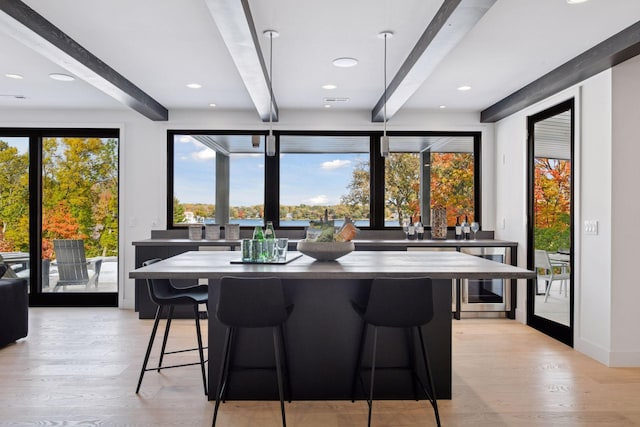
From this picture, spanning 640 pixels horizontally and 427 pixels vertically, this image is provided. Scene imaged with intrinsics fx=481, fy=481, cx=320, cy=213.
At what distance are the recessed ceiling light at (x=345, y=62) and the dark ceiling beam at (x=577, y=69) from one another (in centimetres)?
177

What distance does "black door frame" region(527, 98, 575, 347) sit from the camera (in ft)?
14.1

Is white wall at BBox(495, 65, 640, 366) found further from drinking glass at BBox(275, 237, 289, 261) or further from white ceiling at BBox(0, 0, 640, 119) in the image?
drinking glass at BBox(275, 237, 289, 261)

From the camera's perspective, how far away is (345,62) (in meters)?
3.96

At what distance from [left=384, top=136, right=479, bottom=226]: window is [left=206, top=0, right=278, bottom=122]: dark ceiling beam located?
232cm

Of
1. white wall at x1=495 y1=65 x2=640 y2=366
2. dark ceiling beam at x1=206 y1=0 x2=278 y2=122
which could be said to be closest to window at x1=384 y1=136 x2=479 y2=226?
white wall at x1=495 y1=65 x2=640 y2=366

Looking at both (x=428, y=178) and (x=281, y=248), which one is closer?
(x=281, y=248)

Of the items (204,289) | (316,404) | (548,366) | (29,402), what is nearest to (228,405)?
(316,404)

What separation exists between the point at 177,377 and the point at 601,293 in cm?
332

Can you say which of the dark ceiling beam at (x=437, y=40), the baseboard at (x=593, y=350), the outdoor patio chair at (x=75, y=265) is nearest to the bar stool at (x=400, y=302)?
the dark ceiling beam at (x=437, y=40)

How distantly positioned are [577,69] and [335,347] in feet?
9.61

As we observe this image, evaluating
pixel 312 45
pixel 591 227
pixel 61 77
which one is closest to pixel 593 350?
pixel 591 227

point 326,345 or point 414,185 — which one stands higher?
point 414,185

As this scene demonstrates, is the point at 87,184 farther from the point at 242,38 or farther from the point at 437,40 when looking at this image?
the point at 437,40

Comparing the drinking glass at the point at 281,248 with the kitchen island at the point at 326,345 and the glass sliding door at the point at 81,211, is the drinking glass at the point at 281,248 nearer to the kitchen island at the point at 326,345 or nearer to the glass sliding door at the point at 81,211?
the kitchen island at the point at 326,345
